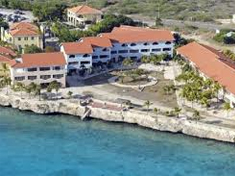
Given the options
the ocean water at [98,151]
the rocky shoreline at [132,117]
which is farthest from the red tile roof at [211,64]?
the ocean water at [98,151]

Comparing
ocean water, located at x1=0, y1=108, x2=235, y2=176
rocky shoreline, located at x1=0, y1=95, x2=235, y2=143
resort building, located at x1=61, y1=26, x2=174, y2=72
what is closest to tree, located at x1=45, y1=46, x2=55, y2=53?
resort building, located at x1=61, y1=26, x2=174, y2=72

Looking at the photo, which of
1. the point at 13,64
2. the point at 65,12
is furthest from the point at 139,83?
the point at 65,12

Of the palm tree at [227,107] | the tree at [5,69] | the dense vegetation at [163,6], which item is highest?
the dense vegetation at [163,6]

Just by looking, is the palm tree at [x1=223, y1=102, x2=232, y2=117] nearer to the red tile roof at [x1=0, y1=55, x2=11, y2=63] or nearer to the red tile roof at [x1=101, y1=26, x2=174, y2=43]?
the red tile roof at [x1=101, y1=26, x2=174, y2=43]

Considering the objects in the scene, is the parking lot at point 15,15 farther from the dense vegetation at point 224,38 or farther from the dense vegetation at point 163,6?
the dense vegetation at point 224,38

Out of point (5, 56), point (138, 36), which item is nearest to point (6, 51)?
point (5, 56)

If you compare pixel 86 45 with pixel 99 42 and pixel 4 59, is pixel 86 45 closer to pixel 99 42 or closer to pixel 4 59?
pixel 99 42

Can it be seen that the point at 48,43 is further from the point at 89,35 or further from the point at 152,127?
the point at 152,127
